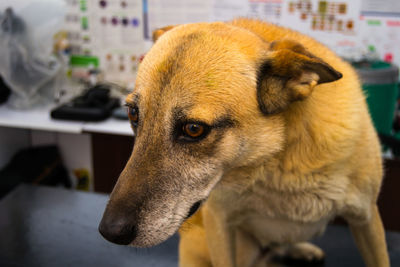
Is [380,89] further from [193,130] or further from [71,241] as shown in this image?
[71,241]

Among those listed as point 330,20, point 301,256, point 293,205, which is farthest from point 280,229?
point 330,20

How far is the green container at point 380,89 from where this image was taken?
1.49 m

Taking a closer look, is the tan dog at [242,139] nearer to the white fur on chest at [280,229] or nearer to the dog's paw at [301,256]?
the white fur on chest at [280,229]

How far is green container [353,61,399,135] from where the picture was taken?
149 centimetres

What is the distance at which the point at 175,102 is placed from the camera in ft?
1.97

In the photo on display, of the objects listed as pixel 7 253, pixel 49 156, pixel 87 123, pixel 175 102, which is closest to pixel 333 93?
pixel 175 102

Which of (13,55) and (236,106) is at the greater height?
(236,106)

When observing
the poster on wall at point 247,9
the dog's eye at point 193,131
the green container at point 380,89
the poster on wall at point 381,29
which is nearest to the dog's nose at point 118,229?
the dog's eye at point 193,131

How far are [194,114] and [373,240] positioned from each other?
0.56m

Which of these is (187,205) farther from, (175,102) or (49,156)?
(49,156)

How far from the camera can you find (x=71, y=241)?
1.19m

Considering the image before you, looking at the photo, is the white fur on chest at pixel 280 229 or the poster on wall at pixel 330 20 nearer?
the white fur on chest at pixel 280 229

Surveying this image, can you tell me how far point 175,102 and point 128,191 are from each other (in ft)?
0.52

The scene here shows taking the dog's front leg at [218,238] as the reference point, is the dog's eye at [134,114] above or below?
above
